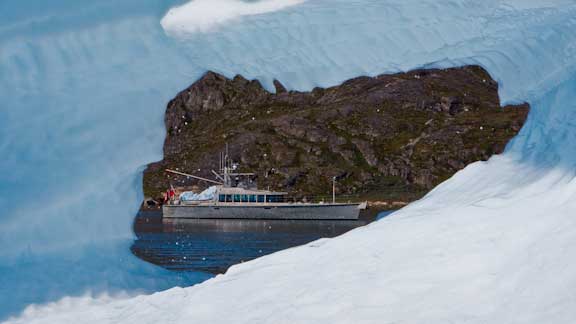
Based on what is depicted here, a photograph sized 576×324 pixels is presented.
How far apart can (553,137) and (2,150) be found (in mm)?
8455

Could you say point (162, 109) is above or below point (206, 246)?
above

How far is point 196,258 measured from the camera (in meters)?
90.2

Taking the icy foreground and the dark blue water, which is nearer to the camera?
the icy foreground

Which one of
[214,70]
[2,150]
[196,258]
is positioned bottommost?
[196,258]

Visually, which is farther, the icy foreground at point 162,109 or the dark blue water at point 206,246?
the dark blue water at point 206,246

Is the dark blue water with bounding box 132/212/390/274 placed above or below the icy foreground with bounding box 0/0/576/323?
below

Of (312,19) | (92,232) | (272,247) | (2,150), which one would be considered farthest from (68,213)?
(272,247)

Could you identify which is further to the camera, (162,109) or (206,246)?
(206,246)

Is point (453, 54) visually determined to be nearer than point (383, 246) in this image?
No

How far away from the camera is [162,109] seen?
18125mm

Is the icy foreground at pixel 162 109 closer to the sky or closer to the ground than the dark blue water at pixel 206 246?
closer to the sky

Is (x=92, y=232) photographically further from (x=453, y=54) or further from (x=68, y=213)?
(x=453, y=54)

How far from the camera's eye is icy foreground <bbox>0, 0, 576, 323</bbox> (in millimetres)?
12750

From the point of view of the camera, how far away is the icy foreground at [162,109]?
12750 millimetres
